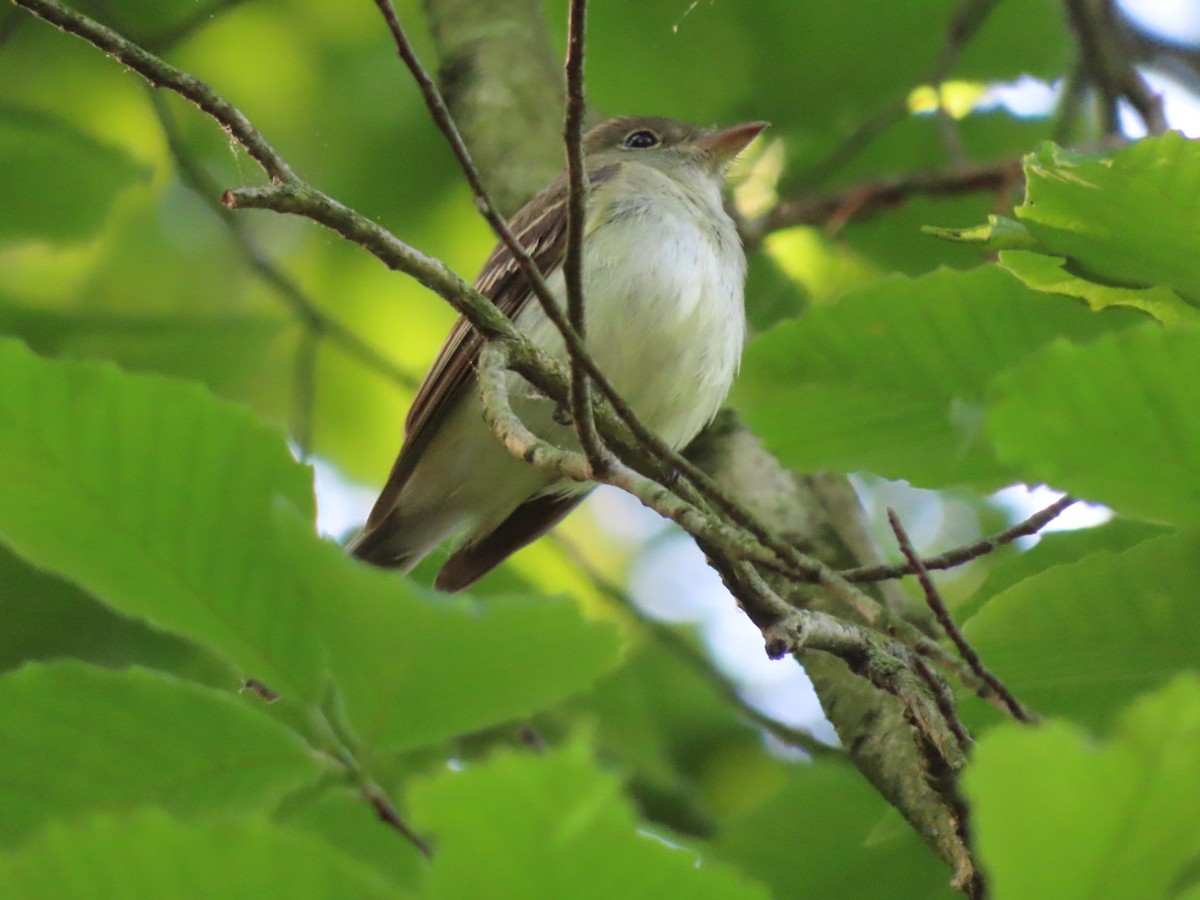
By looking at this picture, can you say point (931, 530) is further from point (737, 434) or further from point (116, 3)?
point (116, 3)

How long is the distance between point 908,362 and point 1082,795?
114cm

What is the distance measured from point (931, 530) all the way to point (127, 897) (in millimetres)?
6191

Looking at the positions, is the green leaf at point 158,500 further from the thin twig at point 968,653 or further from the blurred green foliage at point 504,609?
the thin twig at point 968,653

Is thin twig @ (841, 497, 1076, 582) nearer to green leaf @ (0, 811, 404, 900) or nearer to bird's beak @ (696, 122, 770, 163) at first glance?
green leaf @ (0, 811, 404, 900)

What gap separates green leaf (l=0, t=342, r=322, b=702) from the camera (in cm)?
→ 155

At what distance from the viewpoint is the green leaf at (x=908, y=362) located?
2178 millimetres

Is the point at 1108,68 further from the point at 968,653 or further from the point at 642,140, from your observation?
the point at 968,653

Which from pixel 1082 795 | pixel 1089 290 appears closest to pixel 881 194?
pixel 1089 290

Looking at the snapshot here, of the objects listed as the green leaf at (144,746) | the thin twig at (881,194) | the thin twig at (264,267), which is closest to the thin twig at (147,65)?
the green leaf at (144,746)

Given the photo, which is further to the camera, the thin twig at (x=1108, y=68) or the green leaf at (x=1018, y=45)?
the green leaf at (x=1018, y=45)

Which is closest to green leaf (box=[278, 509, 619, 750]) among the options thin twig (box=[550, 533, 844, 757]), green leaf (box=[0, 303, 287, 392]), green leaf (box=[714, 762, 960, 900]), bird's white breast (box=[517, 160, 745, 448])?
green leaf (box=[714, 762, 960, 900])

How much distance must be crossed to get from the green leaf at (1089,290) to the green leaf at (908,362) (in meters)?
0.08

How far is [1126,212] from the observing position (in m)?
1.97

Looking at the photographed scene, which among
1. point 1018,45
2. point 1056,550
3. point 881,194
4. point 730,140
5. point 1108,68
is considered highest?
point 1018,45
